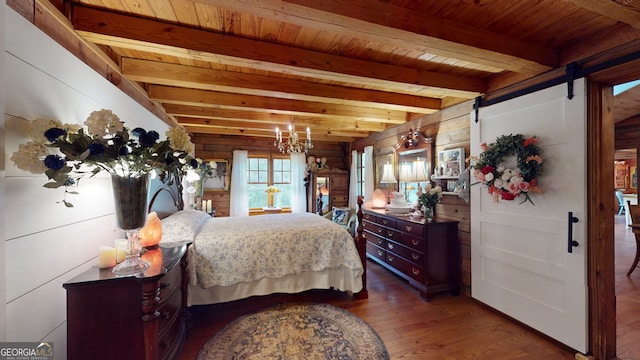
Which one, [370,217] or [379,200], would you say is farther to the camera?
[379,200]

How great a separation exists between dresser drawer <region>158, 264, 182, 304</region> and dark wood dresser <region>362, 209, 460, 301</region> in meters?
2.47

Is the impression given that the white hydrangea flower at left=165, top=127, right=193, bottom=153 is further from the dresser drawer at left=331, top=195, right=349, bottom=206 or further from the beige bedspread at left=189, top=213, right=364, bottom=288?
the dresser drawer at left=331, top=195, right=349, bottom=206

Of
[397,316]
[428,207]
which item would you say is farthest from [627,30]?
[397,316]

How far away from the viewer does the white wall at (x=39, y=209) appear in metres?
1.08

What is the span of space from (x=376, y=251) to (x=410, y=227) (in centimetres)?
96

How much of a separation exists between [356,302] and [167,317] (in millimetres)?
1886

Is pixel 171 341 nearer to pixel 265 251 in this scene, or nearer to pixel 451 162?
pixel 265 251

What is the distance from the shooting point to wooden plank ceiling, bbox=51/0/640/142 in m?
1.45

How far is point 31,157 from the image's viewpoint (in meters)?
1.05

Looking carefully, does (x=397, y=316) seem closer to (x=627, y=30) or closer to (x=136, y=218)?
(x=136, y=218)

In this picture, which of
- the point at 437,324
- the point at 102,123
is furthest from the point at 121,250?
the point at 437,324

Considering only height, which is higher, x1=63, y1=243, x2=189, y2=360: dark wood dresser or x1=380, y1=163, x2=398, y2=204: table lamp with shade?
x1=380, y1=163, x2=398, y2=204: table lamp with shade

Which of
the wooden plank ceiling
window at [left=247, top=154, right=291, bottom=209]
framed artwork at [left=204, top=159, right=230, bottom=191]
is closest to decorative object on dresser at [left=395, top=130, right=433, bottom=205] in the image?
the wooden plank ceiling

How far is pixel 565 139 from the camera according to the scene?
6.46 ft
